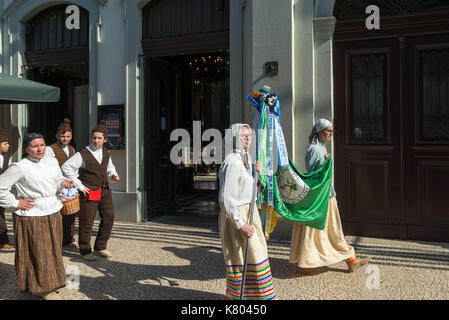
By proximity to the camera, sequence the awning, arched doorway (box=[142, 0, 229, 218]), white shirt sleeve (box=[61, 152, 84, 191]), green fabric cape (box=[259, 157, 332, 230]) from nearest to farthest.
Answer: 1. green fabric cape (box=[259, 157, 332, 230])
2. white shirt sleeve (box=[61, 152, 84, 191])
3. the awning
4. arched doorway (box=[142, 0, 229, 218])

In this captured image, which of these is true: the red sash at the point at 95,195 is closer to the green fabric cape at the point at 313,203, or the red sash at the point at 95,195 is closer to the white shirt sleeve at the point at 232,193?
the green fabric cape at the point at 313,203

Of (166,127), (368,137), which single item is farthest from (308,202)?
(166,127)

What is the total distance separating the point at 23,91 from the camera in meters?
6.06

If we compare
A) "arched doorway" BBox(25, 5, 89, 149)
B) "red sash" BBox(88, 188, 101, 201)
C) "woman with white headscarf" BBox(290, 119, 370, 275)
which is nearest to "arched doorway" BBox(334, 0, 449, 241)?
"woman with white headscarf" BBox(290, 119, 370, 275)

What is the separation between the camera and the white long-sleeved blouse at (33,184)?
11.8ft

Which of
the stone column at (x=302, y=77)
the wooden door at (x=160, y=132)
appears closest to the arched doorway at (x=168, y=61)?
the wooden door at (x=160, y=132)

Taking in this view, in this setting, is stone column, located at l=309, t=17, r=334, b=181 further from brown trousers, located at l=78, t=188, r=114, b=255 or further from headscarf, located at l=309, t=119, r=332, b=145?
brown trousers, located at l=78, t=188, r=114, b=255

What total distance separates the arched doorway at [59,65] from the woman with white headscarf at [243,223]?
5.89 meters

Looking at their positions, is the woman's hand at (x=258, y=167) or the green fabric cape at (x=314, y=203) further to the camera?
the green fabric cape at (x=314, y=203)

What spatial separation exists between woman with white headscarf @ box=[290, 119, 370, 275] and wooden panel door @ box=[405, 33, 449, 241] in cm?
186

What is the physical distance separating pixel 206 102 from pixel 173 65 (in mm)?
10337

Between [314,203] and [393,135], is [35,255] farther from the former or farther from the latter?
[393,135]

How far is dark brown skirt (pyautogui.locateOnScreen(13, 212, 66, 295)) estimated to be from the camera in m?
3.78

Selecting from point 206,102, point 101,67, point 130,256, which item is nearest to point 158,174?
point 101,67
